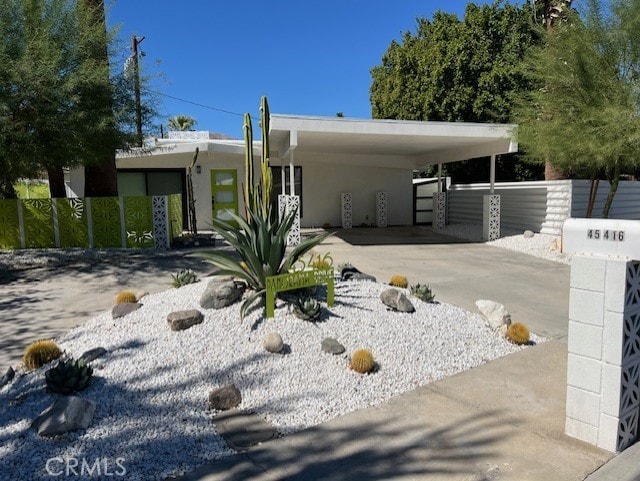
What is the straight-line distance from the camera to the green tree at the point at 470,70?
19531mm

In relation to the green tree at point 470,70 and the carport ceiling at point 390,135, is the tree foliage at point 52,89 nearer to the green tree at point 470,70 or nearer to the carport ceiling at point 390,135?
the carport ceiling at point 390,135

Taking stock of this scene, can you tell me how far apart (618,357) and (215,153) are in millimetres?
13732

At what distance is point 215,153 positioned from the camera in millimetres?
15125

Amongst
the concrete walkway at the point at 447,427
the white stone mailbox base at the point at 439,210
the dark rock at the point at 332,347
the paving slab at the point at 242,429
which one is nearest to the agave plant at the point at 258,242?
the dark rock at the point at 332,347

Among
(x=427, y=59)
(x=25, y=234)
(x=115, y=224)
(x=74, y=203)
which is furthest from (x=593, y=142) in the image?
(x=427, y=59)

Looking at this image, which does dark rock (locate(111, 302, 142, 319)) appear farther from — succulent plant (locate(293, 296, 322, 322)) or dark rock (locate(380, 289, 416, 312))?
dark rock (locate(380, 289, 416, 312))

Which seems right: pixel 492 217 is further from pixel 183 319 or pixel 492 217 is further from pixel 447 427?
pixel 447 427

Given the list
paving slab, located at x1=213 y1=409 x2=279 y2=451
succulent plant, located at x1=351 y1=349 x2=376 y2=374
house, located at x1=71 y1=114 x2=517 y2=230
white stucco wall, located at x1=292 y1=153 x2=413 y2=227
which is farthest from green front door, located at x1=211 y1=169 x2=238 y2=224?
paving slab, located at x1=213 y1=409 x2=279 y2=451

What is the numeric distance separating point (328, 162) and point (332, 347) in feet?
45.4

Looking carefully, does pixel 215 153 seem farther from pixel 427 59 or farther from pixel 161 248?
pixel 427 59

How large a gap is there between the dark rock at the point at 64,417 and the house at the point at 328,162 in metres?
8.13

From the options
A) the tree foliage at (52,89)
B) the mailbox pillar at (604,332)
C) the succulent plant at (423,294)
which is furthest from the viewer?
the tree foliage at (52,89)

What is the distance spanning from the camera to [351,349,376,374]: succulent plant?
3947 mm

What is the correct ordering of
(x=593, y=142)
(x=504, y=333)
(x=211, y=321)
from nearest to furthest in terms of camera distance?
(x=211, y=321), (x=504, y=333), (x=593, y=142)
